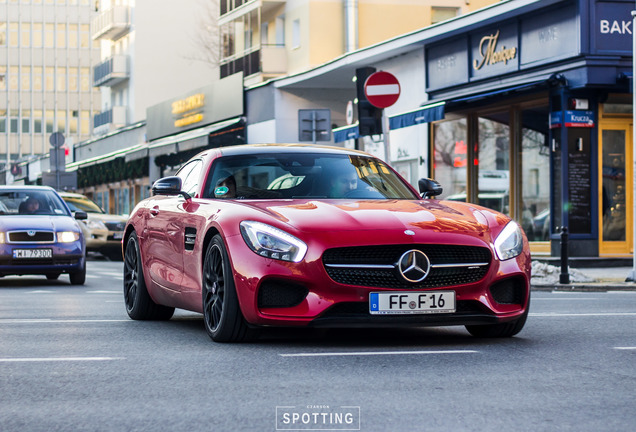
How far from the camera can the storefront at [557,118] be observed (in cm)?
2241

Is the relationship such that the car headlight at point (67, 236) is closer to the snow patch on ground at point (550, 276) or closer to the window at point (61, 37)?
the snow patch on ground at point (550, 276)

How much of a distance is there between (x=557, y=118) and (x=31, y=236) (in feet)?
33.0

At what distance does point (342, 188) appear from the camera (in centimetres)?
917

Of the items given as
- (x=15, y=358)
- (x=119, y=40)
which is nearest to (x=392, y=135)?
(x=15, y=358)

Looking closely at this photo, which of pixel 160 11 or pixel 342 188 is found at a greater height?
pixel 160 11

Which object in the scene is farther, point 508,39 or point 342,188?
point 508,39

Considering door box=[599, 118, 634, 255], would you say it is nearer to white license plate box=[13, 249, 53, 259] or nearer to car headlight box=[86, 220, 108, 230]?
white license plate box=[13, 249, 53, 259]

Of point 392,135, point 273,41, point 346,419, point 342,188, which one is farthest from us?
point 273,41

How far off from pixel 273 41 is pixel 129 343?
36.3 meters

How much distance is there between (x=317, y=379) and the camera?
21.3 ft

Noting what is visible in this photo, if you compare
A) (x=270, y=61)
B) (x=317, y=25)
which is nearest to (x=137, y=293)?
(x=317, y=25)

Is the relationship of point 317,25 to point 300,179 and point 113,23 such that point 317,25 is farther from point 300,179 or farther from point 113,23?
point 300,179

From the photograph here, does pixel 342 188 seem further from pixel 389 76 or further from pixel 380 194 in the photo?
pixel 389 76

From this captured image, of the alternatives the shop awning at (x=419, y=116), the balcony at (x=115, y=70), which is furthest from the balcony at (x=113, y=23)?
the shop awning at (x=419, y=116)
